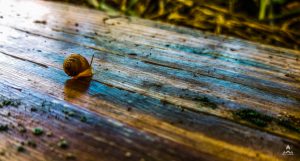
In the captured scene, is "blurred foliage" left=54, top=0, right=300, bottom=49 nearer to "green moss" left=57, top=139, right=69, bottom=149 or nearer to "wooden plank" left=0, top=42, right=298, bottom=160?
"wooden plank" left=0, top=42, right=298, bottom=160

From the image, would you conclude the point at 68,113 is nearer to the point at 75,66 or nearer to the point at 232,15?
the point at 75,66

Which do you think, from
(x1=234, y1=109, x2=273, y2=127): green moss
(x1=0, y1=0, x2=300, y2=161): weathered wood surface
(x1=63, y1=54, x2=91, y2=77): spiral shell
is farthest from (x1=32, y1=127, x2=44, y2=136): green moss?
(x1=234, y1=109, x2=273, y2=127): green moss

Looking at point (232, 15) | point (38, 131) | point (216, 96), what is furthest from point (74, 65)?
point (232, 15)

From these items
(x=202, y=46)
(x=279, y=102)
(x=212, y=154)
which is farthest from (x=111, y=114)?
(x=202, y=46)

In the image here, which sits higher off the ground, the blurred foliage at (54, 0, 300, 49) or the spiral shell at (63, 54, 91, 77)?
the blurred foliage at (54, 0, 300, 49)

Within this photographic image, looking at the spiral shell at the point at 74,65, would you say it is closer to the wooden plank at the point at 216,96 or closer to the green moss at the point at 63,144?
the wooden plank at the point at 216,96

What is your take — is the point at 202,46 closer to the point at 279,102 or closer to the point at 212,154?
the point at 279,102
